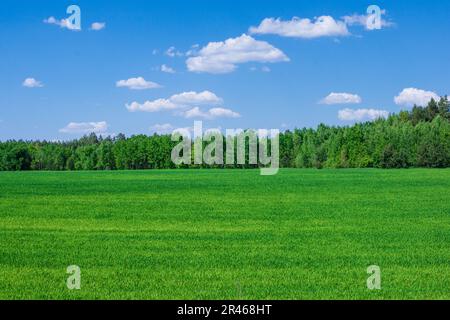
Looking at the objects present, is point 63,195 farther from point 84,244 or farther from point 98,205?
point 84,244

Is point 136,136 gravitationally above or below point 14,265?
above

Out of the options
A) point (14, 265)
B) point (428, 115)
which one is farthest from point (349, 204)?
point (428, 115)

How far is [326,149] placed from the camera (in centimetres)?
11181

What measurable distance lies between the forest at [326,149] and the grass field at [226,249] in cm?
7564

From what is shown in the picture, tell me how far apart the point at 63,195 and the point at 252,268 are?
2816cm

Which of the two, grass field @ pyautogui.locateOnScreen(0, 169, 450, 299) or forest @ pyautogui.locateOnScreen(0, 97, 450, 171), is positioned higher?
forest @ pyautogui.locateOnScreen(0, 97, 450, 171)

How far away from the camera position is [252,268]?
13.8 metres

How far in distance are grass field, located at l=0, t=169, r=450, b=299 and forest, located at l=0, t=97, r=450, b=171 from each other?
7564cm

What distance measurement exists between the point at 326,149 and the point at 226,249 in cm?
9718

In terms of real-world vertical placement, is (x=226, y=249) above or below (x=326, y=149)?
below

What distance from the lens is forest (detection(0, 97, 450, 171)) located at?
104625 mm

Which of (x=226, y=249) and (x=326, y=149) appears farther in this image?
(x=326, y=149)
